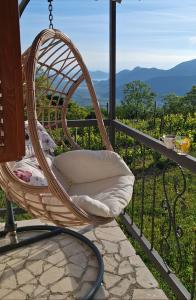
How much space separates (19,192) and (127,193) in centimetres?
65

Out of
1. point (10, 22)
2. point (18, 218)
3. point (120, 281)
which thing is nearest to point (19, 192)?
point (120, 281)

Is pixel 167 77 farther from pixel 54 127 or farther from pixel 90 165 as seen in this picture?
pixel 90 165

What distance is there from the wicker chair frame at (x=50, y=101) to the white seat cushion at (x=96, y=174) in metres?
0.18

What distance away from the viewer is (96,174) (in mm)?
2516

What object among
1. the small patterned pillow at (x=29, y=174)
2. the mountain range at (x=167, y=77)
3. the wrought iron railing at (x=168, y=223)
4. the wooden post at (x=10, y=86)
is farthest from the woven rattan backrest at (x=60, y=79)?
the mountain range at (x=167, y=77)

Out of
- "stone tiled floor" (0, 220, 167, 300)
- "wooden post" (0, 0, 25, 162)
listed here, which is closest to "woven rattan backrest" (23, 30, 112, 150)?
"stone tiled floor" (0, 220, 167, 300)

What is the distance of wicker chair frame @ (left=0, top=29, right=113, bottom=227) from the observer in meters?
1.77

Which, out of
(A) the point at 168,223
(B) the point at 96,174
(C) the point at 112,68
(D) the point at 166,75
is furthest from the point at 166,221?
(D) the point at 166,75

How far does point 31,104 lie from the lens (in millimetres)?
1757

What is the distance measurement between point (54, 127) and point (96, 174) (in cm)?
63

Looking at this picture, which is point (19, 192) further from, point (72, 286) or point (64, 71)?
point (64, 71)

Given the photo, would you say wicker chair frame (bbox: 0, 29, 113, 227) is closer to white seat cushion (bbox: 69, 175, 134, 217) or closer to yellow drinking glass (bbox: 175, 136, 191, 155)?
white seat cushion (bbox: 69, 175, 134, 217)

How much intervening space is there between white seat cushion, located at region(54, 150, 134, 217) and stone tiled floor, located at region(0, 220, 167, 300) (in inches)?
17.7

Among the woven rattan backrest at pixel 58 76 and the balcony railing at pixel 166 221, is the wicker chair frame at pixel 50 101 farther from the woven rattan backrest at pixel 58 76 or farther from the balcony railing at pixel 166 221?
the balcony railing at pixel 166 221
